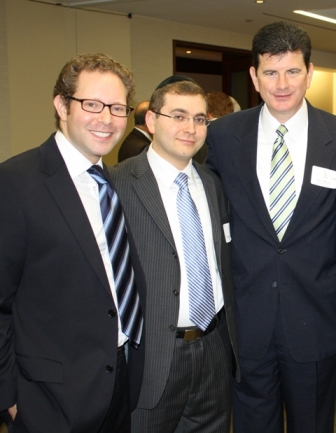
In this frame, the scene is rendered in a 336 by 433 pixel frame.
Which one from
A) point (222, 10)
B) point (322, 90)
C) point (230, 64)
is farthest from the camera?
point (322, 90)

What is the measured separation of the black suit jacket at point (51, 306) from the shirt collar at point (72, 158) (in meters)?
0.05

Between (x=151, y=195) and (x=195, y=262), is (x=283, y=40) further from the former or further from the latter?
(x=195, y=262)

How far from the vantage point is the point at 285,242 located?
6.43 feet

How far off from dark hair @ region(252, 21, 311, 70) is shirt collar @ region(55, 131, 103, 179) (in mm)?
917

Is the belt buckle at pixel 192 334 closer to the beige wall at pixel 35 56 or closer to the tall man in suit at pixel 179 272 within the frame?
the tall man in suit at pixel 179 272

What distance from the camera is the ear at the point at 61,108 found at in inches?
62.2

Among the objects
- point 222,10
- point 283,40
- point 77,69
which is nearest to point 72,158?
point 77,69

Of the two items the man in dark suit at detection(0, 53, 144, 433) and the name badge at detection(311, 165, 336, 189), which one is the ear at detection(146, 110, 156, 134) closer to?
the man in dark suit at detection(0, 53, 144, 433)

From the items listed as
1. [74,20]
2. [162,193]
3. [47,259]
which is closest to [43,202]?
[47,259]

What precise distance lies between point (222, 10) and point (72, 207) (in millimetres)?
6263

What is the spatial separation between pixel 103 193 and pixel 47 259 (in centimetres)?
31

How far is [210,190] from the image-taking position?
2.04m

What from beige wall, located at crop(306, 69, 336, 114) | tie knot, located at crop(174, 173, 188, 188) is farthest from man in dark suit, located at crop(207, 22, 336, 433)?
beige wall, located at crop(306, 69, 336, 114)

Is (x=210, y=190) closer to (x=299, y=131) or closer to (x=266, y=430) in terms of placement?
(x=299, y=131)
